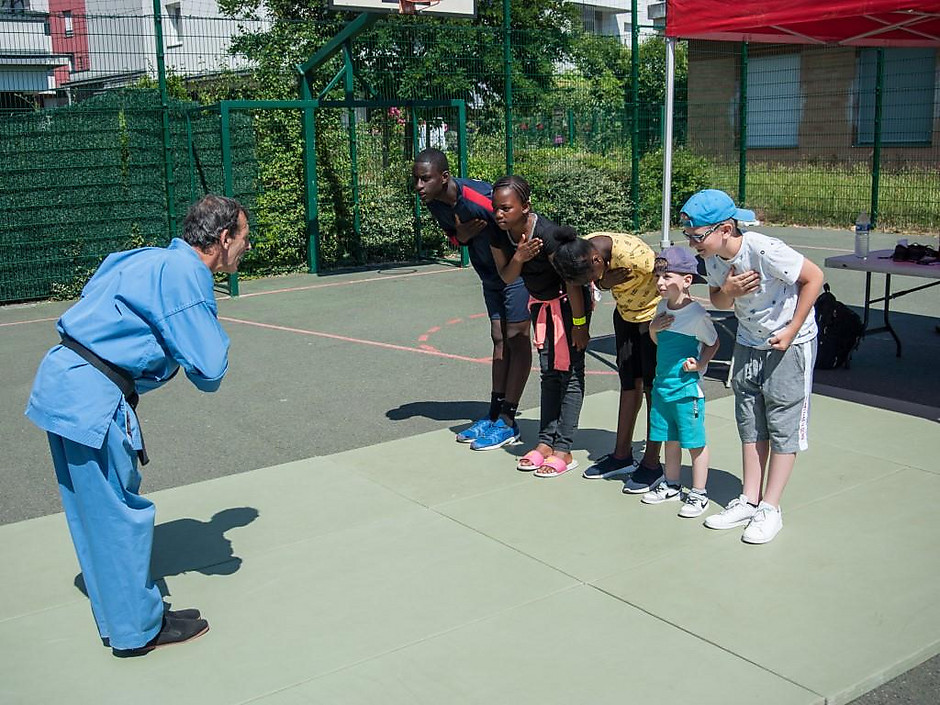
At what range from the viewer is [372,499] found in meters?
5.27

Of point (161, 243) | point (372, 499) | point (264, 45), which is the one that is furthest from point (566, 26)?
point (372, 499)

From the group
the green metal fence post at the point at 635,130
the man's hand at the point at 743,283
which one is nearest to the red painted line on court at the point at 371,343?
the man's hand at the point at 743,283

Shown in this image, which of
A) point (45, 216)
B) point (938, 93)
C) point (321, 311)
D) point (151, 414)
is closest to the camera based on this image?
point (151, 414)

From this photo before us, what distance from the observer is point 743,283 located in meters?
4.29

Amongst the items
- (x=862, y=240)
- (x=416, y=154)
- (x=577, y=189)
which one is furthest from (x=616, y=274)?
(x=577, y=189)

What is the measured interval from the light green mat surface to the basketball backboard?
27.8ft

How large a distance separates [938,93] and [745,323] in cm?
1760

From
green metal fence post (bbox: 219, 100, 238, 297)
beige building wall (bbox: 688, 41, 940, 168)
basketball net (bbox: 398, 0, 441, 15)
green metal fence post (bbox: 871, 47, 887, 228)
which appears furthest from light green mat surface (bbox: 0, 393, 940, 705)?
beige building wall (bbox: 688, 41, 940, 168)

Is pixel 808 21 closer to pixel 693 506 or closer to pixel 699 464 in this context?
pixel 699 464

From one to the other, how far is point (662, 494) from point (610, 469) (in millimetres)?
481

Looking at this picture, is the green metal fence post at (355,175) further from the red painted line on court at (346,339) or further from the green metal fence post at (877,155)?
the green metal fence post at (877,155)

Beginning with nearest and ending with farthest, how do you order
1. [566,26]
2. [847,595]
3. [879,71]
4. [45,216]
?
[847,595] < [45,216] < [879,71] < [566,26]

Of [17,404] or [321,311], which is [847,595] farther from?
[321,311]

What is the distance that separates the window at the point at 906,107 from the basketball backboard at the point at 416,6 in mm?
9036
